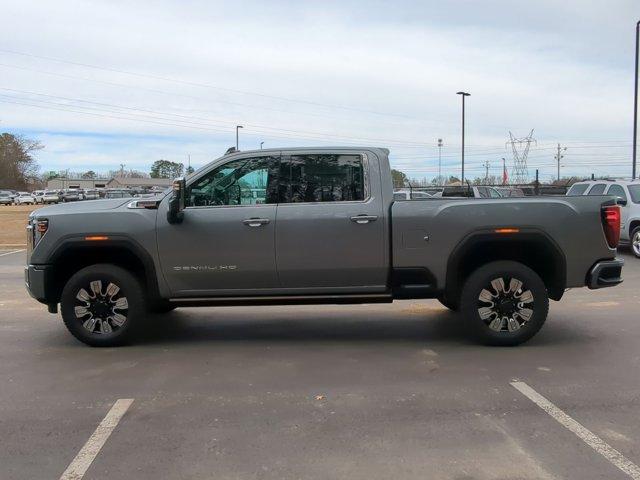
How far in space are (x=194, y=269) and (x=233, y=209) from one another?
712mm

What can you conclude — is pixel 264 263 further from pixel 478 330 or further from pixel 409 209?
pixel 478 330

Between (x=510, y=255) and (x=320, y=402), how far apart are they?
108 inches

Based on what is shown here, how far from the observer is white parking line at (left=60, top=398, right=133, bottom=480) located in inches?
132

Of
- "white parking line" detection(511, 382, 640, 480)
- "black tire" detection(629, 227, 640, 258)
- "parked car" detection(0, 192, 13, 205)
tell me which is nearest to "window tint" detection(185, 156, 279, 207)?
"white parking line" detection(511, 382, 640, 480)

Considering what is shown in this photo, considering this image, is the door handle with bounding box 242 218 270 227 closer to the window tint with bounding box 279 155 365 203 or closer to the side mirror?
the window tint with bounding box 279 155 365 203

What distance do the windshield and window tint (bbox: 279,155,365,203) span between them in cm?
1044

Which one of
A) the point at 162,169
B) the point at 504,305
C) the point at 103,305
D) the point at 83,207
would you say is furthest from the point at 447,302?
the point at 162,169

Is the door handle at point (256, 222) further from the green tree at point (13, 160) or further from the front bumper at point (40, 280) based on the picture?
the green tree at point (13, 160)

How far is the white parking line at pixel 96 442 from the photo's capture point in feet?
11.0

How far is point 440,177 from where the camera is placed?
6234 cm

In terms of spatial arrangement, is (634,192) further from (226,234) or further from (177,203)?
(177,203)

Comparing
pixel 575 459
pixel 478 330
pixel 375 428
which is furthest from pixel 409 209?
pixel 575 459

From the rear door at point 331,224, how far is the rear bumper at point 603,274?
2.06m

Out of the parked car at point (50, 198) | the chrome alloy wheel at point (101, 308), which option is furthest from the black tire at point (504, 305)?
the parked car at point (50, 198)
